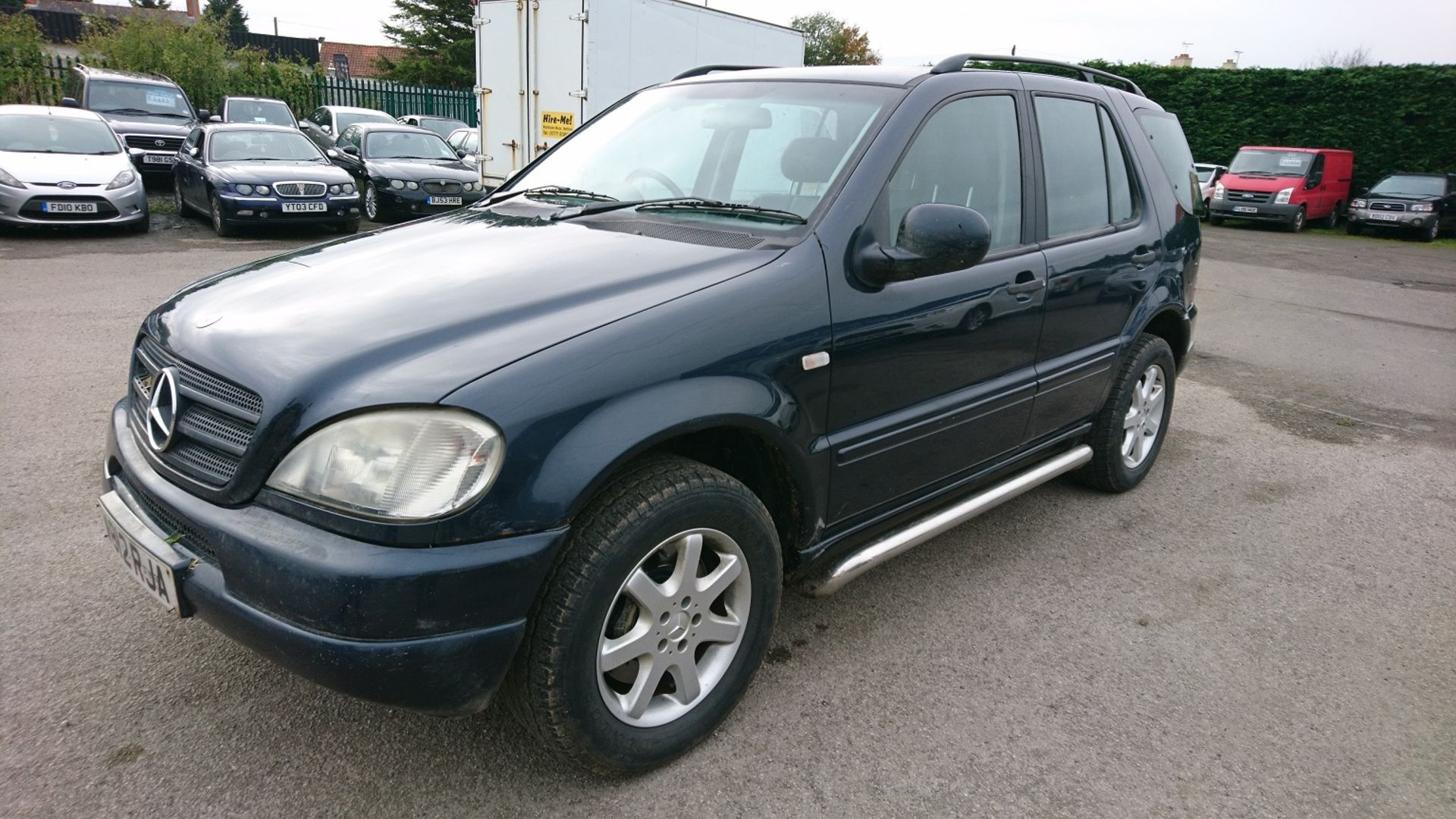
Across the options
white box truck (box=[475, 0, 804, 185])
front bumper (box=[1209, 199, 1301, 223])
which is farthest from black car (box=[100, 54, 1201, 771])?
front bumper (box=[1209, 199, 1301, 223])

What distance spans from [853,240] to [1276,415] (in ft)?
15.2

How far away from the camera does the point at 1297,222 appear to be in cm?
2038

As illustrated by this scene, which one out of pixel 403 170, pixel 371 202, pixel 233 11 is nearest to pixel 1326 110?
pixel 403 170

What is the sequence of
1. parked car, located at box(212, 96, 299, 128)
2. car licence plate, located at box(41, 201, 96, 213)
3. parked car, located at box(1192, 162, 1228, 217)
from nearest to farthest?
car licence plate, located at box(41, 201, 96, 213)
parked car, located at box(212, 96, 299, 128)
parked car, located at box(1192, 162, 1228, 217)

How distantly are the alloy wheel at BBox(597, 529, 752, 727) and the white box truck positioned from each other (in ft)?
29.1

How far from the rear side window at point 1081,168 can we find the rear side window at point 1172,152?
16.2 inches

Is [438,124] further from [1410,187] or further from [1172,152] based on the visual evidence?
[1410,187]

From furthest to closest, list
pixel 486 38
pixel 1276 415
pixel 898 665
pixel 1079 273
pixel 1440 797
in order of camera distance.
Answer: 1. pixel 486 38
2. pixel 1276 415
3. pixel 1079 273
4. pixel 898 665
5. pixel 1440 797

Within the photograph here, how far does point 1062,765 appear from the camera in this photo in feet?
7.96

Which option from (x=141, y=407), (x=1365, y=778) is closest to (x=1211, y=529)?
(x=1365, y=778)

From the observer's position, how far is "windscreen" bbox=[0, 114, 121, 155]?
33.8ft

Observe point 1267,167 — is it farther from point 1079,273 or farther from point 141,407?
point 141,407

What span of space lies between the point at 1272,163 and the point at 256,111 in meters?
21.1

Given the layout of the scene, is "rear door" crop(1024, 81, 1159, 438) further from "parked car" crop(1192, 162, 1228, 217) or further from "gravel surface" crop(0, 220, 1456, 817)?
"parked car" crop(1192, 162, 1228, 217)
